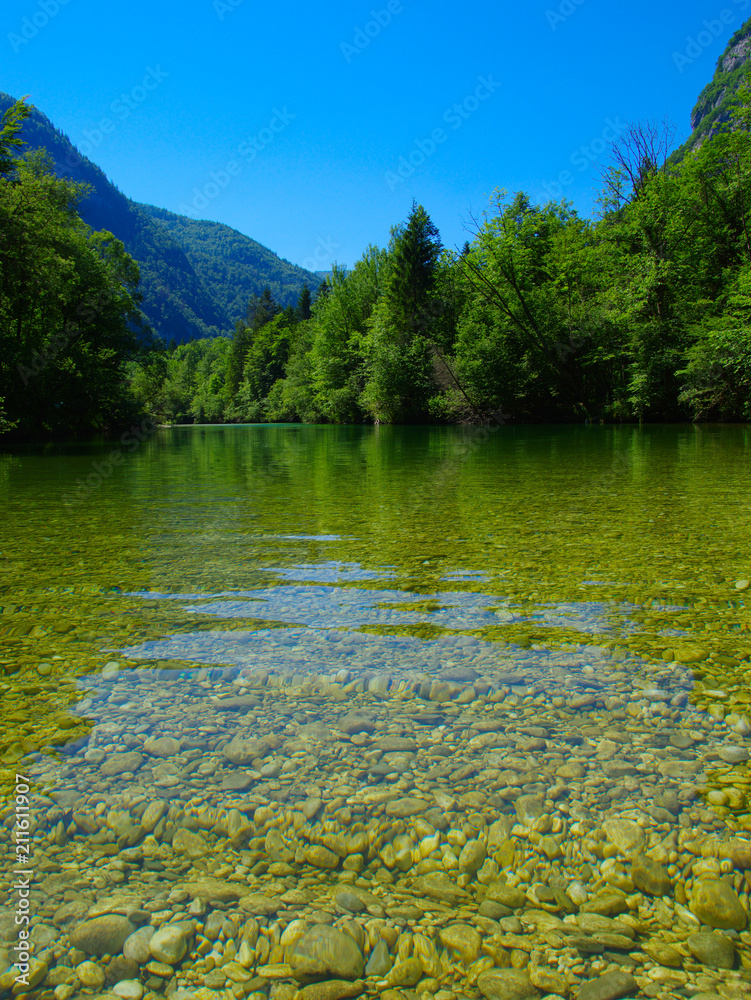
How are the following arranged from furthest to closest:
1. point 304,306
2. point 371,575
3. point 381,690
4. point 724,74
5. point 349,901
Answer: point 724,74, point 304,306, point 371,575, point 381,690, point 349,901

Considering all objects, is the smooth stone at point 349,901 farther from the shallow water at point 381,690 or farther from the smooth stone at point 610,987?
the smooth stone at point 610,987

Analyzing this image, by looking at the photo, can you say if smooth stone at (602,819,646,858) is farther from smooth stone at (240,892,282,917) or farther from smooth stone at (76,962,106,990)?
smooth stone at (76,962,106,990)

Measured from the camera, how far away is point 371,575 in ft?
19.1

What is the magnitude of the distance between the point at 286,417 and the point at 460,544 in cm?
8870

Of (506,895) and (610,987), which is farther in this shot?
(506,895)

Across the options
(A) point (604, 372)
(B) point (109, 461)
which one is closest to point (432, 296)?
(A) point (604, 372)

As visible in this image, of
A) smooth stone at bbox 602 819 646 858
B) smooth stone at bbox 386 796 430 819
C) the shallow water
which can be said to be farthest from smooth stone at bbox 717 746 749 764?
smooth stone at bbox 386 796 430 819

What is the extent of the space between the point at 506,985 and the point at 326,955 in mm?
516

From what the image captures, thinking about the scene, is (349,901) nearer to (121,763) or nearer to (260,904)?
(260,904)

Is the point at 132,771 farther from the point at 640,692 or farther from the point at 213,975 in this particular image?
the point at 640,692

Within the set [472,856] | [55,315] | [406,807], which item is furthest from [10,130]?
[472,856]

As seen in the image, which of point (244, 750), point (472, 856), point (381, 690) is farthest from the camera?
point (381, 690)

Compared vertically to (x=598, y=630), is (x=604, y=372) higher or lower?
higher

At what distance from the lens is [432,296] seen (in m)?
53.2
